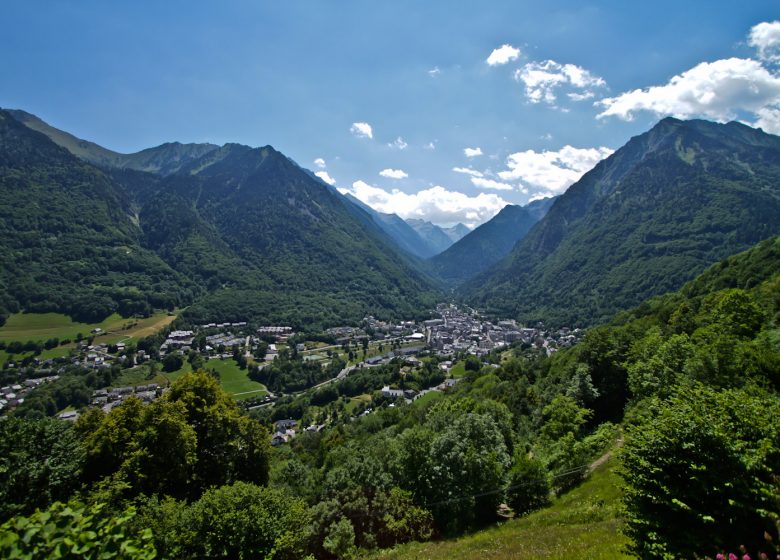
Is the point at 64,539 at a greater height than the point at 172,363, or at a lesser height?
greater

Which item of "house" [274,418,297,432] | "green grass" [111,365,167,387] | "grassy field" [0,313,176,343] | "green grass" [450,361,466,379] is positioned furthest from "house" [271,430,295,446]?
"grassy field" [0,313,176,343]

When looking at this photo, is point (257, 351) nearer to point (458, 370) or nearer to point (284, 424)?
point (284, 424)

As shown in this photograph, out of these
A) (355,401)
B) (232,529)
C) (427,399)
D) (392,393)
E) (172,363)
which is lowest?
(355,401)

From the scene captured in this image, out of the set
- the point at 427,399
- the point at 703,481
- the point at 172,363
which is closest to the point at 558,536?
the point at 703,481

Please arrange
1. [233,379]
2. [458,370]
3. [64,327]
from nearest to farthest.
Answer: [233,379]
[458,370]
[64,327]

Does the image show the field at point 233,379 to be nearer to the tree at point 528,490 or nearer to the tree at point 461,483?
the tree at point 461,483

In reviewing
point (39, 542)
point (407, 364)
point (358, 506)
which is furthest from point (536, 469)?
point (407, 364)

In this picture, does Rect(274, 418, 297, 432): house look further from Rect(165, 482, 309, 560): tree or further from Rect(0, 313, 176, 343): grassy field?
Rect(0, 313, 176, 343): grassy field
